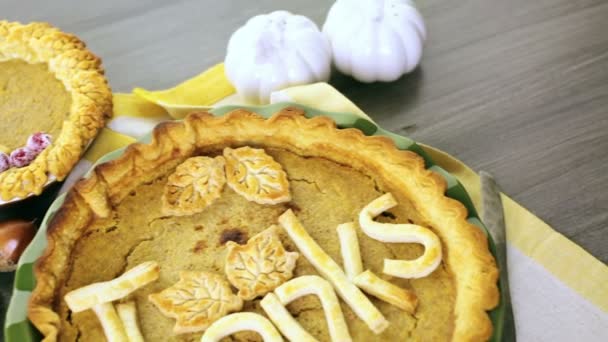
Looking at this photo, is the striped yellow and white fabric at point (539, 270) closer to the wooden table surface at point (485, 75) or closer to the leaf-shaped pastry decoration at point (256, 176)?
the wooden table surface at point (485, 75)

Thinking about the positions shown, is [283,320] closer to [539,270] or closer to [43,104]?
[539,270]

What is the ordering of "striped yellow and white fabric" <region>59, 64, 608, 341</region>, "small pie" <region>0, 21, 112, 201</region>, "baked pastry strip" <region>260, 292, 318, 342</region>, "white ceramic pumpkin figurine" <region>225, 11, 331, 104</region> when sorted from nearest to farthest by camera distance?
"baked pastry strip" <region>260, 292, 318, 342</region>, "striped yellow and white fabric" <region>59, 64, 608, 341</region>, "small pie" <region>0, 21, 112, 201</region>, "white ceramic pumpkin figurine" <region>225, 11, 331, 104</region>

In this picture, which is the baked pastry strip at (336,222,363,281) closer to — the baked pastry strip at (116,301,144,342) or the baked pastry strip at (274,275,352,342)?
the baked pastry strip at (274,275,352,342)

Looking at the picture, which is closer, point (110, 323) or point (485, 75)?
point (110, 323)

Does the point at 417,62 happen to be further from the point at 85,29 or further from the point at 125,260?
the point at 85,29

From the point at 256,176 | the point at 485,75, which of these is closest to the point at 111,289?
the point at 256,176

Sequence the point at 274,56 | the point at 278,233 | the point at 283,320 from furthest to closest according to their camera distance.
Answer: the point at 274,56 < the point at 278,233 < the point at 283,320

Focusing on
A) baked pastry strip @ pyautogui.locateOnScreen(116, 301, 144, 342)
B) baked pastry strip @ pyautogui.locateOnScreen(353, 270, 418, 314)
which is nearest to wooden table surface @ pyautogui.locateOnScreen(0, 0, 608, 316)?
baked pastry strip @ pyautogui.locateOnScreen(353, 270, 418, 314)

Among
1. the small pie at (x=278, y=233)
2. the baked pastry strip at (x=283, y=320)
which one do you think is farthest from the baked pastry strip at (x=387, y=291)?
the baked pastry strip at (x=283, y=320)
